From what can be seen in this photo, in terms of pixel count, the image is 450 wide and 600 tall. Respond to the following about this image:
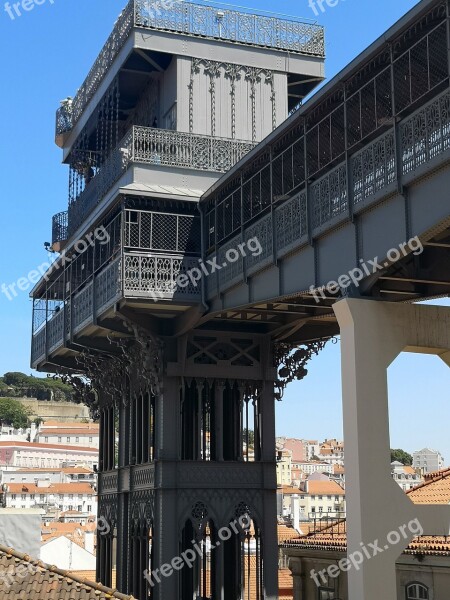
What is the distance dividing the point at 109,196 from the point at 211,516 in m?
8.38

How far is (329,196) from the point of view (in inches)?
728

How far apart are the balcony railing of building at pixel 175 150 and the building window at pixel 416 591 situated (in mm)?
11825

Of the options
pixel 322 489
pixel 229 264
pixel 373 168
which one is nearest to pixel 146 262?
pixel 229 264

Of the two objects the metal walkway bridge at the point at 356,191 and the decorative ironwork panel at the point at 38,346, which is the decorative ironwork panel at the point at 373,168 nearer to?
the metal walkway bridge at the point at 356,191

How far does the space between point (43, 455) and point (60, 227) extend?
161 metres

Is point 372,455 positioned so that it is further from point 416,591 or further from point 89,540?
point 89,540

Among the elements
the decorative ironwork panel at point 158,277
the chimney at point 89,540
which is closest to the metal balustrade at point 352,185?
the decorative ironwork panel at point 158,277

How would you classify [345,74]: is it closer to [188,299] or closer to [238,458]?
[188,299]

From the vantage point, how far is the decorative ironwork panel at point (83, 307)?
1065 inches

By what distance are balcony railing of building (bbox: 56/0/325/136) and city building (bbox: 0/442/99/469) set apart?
6369 inches

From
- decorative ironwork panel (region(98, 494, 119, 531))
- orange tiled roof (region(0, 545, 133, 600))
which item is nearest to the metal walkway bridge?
orange tiled roof (region(0, 545, 133, 600))

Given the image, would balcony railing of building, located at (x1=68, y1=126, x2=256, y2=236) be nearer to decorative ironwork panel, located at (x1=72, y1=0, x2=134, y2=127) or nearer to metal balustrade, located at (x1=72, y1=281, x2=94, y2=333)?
metal balustrade, located at (x1=72, y1=281, x2=94, y2=333)

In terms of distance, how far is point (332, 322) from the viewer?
2716cm

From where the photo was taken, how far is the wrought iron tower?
977 inches
